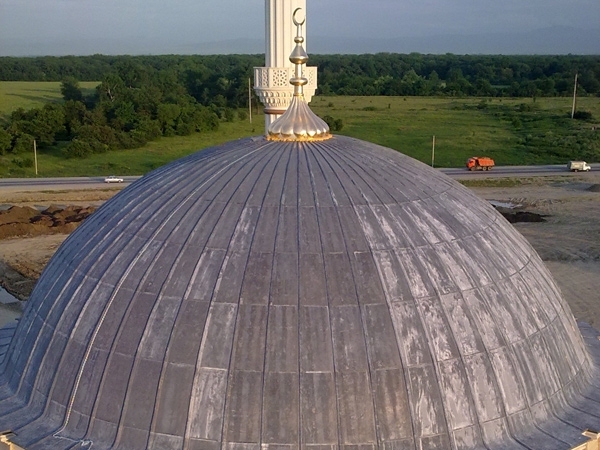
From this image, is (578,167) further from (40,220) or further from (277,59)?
(277,59)

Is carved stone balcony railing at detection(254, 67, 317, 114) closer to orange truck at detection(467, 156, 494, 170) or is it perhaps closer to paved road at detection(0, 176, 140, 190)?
paved road at detection(0, 176, 140, 190)

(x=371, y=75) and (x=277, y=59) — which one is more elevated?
(x=277, y=59)

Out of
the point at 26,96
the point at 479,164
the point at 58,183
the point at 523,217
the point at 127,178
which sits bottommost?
the point at 58,183

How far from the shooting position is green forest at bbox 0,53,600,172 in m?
80.4

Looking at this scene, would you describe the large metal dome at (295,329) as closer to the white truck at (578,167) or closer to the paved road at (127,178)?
the paved road at (127,178)

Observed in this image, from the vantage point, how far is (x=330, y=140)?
1394 cm

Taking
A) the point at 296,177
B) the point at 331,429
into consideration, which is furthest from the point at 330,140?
the point at 331,429

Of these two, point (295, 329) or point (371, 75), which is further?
point (371, 75)

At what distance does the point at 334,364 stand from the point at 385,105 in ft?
372

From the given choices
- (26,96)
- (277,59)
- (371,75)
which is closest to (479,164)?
(277,59)

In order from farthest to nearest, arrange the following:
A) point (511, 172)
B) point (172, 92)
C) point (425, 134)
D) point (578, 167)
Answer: point (172, 92) < point (425, 134) < point (511, 172) < point (578, 167)

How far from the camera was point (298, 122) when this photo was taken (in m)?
13.7

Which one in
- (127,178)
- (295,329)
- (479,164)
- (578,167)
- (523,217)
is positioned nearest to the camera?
(295,329)

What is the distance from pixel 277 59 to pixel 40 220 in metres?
30.2
